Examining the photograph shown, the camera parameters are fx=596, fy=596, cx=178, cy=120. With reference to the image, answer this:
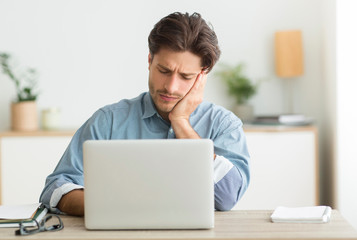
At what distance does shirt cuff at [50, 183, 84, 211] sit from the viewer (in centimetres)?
201

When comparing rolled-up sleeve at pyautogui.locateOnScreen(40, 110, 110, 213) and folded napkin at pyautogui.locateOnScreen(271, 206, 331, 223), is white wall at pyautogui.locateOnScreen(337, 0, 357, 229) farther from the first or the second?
folded napkin at pyautogui.locateOnScreen(271, 206, 331, 223)

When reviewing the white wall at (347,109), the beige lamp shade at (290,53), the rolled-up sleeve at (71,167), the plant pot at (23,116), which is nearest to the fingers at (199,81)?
the rolled-up sleeve at (71,167)

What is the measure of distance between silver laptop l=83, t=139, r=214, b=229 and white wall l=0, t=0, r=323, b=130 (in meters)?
2.87

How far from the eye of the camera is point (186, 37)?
7.55ft

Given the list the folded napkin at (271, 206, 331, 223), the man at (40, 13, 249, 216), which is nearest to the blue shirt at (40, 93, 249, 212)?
the man at (40, 13, 249, 216)

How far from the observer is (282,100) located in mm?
4531

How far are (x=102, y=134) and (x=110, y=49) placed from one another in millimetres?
2169

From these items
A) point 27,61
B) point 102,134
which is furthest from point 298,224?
point 27,61

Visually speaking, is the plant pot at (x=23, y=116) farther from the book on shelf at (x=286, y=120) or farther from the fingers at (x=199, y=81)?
the fingers at (x=199, y=81)

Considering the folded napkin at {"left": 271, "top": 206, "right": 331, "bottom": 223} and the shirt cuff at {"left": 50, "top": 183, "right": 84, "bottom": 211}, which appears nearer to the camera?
the folded napkin at {"left": 271, "top": 206, "right": 331, "bottom": 223}

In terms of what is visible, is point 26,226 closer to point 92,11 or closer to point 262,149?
point 262,149

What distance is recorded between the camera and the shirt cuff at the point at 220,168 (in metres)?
2.11

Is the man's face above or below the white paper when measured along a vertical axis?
above

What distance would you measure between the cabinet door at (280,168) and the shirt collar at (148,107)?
1.77 m
